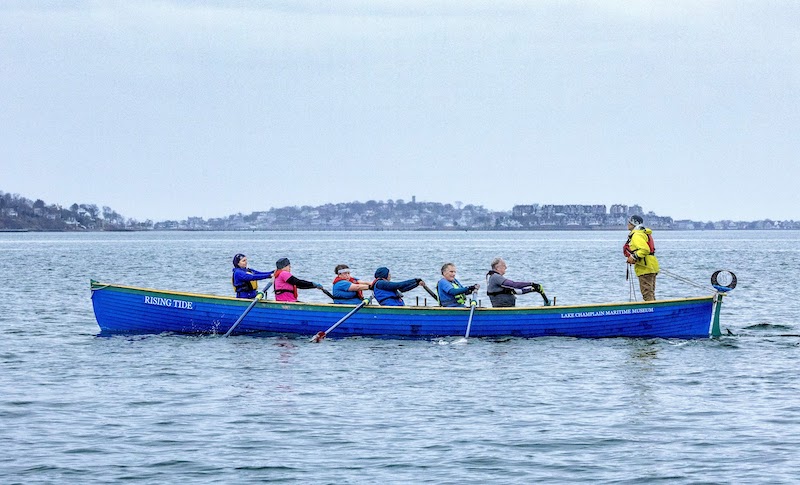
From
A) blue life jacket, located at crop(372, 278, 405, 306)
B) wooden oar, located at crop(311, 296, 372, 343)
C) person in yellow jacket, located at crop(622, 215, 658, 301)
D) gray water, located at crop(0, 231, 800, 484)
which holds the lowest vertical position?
gray water, located at crop(0, 231, 800, 484)

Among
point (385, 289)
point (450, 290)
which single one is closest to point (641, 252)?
point (450, 290)

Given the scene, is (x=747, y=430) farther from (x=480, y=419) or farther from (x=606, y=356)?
(x=606, y=356)

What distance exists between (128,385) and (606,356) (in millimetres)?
9064

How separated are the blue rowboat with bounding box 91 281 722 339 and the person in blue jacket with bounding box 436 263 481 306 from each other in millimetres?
561

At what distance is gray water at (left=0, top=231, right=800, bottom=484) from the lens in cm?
1331

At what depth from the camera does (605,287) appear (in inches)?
2052

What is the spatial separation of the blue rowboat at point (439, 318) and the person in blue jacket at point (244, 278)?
49 centimetres

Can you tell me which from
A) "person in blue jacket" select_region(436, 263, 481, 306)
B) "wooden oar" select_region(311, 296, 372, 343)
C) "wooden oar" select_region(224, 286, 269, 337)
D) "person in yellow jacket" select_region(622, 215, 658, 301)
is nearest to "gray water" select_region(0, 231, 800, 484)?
"wooden oar" select_region(311, 296, 372, 343)

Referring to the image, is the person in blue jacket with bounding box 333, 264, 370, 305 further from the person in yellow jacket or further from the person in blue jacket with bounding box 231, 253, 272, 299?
the person in yellow jacket

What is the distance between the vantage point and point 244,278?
25.9 meters

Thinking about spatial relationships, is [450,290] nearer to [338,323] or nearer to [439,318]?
[439,318]

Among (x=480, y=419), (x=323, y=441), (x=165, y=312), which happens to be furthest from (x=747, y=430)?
(x=165, y=312)

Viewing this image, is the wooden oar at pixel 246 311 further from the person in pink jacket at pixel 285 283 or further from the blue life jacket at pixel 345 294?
the blue life jacket at pixel 345 294

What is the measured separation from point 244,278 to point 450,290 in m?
4.66
